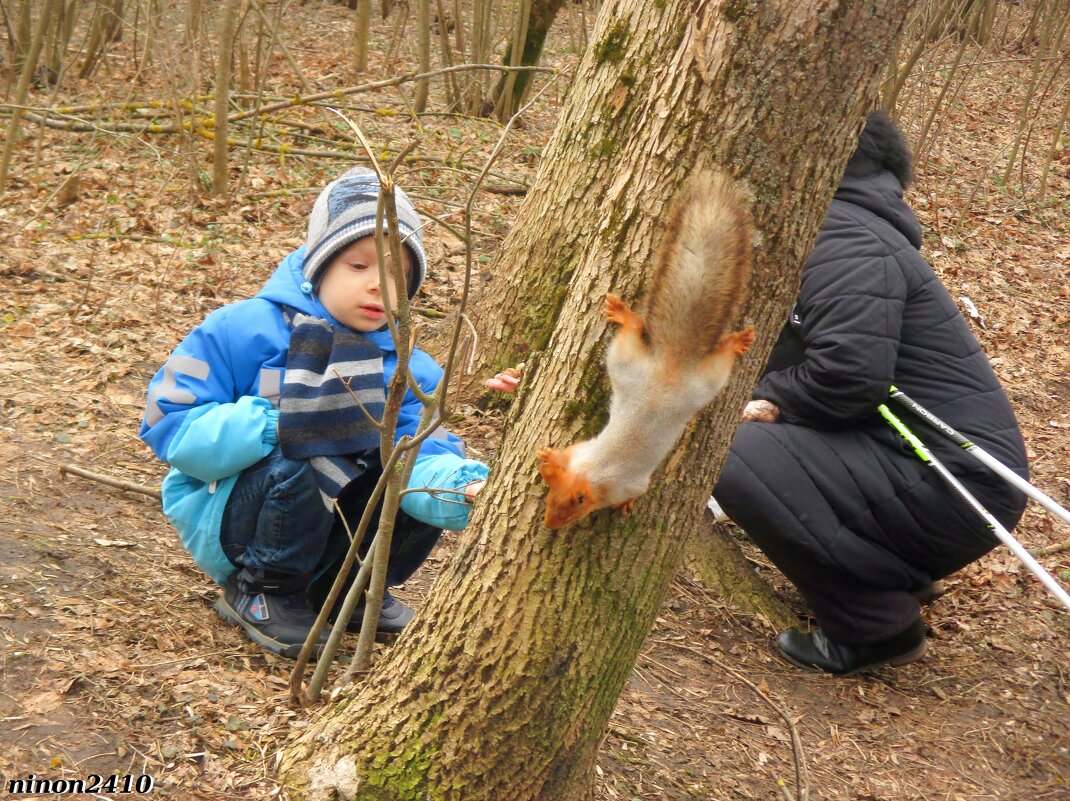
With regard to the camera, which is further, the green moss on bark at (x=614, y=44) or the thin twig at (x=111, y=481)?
the green moss on bark at (x=614, y=44)

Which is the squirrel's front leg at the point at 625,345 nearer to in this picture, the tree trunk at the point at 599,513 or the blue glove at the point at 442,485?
the tree trunk at the point at 599,513

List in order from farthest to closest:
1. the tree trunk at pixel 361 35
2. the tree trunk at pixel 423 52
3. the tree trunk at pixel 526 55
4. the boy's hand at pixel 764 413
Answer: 1. the tree trunk at pixel 361 35
2. the tree trunk at pixel 526 55
3. the tree trunk at pixel 423 52
4. the boy's hand at pixel 764 413

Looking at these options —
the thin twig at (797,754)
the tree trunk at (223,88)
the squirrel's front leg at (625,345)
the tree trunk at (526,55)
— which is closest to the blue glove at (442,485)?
the squirrel's front leg at (625,345)

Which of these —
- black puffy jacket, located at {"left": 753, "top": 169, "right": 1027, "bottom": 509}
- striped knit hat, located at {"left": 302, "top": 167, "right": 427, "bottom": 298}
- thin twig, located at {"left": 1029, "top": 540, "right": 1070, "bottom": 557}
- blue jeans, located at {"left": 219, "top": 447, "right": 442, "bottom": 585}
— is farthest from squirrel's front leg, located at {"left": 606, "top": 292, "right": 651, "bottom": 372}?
thin twig, located at {"left": 1029, "top": 540, "right": 1070, "bottom": 557}

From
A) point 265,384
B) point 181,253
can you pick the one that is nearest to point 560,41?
point 181,253

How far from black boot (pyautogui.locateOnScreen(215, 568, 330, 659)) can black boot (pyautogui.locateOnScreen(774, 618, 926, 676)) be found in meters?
2.07

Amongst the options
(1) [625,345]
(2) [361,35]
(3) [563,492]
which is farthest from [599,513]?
(2) [361,35]

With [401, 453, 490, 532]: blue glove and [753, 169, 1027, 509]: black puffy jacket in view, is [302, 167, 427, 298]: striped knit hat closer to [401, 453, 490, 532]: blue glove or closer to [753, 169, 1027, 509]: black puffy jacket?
A: [401, 453, 490, 532]: blue glove

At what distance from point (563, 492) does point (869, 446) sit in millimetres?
2332

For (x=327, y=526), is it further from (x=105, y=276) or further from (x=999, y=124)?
(x=999, y=124)

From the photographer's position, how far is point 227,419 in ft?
8.66

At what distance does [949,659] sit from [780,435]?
132 cm

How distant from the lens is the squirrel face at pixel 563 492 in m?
1.90

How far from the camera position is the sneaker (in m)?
3.07
